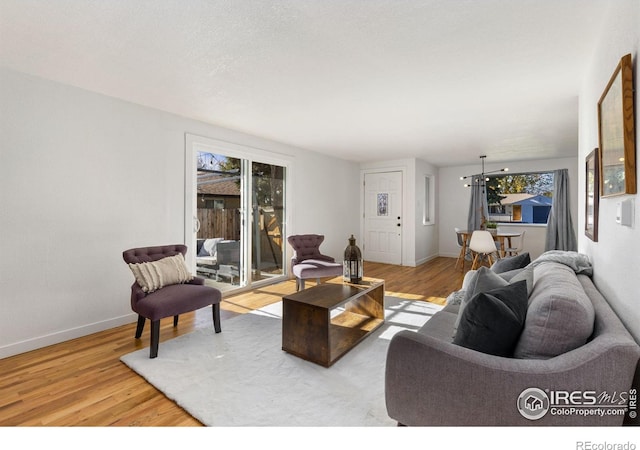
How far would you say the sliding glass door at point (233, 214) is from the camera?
13.1 feet

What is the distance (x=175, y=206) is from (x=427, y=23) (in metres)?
3.15

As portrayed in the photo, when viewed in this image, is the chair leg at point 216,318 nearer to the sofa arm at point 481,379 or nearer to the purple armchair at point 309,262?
the purple armchair at point 309,262

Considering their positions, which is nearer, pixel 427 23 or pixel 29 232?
pixel 427 23

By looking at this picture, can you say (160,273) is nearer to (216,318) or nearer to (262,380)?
(216,318)

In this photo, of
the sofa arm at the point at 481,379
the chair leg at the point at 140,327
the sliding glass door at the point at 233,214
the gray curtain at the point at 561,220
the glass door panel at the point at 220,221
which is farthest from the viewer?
the gray curtain at the point at 561,220

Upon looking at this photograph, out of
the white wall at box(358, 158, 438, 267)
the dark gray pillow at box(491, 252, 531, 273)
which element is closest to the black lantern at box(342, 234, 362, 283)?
the dark gray pillow at box(491, 252, 531, 273)

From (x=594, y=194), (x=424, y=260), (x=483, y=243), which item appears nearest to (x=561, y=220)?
(x=483, y=243)

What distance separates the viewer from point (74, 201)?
290cm

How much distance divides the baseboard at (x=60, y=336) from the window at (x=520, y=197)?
760cm

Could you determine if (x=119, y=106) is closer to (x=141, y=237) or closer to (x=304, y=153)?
(x=141, y=237)

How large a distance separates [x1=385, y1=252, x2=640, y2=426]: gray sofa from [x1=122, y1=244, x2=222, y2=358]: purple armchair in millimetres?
1878

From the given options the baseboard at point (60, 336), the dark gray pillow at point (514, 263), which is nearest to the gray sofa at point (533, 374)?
the dark gray pillow at point (514, 263)

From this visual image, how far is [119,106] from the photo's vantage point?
3.20 meters

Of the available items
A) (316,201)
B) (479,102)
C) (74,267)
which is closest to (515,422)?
(479,102)
